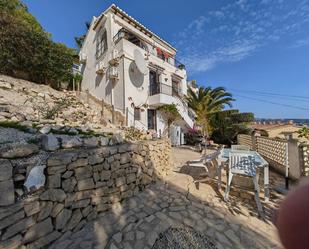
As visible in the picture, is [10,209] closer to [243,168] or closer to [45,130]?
[45,130]

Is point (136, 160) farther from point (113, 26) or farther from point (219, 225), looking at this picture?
point (113, 26)

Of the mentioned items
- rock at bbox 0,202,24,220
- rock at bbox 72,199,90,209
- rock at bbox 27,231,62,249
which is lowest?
rock at bbox 27,231,62,249

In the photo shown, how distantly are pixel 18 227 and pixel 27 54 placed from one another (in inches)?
449

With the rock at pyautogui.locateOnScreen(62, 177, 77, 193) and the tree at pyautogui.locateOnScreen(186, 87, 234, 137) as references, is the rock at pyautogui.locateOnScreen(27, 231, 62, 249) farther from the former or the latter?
the tree at pyautogui.locateOnScreen(186, 87, 234, 137)

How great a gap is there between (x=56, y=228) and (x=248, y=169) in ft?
15.2

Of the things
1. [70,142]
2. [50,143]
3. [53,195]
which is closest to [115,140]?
[70,142]

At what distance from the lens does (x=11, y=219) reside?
248 centimetres

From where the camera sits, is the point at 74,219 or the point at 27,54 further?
the point at 27,54

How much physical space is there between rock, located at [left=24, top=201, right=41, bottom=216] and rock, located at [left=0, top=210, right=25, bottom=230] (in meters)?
0.06

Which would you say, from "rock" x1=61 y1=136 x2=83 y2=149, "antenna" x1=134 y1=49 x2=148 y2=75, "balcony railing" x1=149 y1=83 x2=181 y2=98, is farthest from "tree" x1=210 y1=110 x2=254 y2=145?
"rock" x1=61 y1=136 x2=83 y2=149

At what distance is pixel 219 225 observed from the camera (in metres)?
3.62

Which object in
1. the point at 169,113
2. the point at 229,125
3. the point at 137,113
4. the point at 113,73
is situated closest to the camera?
the point at 113,73

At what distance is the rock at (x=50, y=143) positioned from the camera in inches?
133

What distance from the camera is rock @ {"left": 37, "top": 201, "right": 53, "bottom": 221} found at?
283 cm
